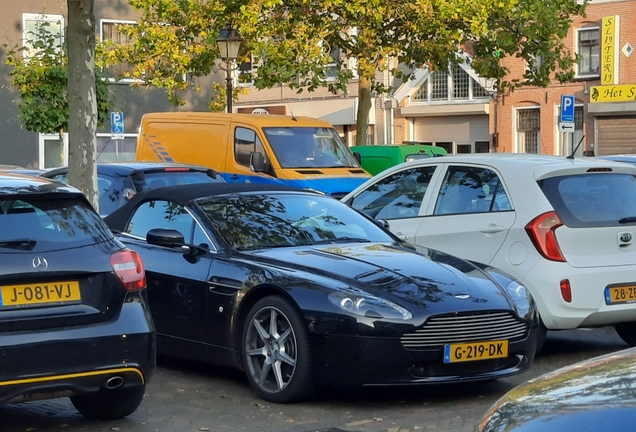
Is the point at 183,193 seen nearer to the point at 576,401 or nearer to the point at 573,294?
the point at 573,294

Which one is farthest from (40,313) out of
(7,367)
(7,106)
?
(7,106)

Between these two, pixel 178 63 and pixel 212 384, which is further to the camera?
pixel 178 63

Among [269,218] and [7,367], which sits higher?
[269,218]

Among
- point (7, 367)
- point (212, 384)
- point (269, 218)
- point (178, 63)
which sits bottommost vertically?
point (212, 384)

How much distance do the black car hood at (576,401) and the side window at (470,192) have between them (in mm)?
5746

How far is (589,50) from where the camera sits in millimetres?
41094

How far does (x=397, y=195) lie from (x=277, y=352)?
3481 millimetres

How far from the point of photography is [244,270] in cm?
815

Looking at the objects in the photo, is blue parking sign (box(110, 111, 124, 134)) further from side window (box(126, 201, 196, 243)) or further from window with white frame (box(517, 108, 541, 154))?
side window (box(126, 201, 196, 243))

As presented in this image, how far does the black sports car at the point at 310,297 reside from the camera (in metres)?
7.48

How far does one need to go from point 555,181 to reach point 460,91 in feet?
120

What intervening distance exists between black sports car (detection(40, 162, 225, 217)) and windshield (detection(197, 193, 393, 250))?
4.30 metres

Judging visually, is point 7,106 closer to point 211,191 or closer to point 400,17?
point 400,17

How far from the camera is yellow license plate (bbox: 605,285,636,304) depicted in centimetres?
930
